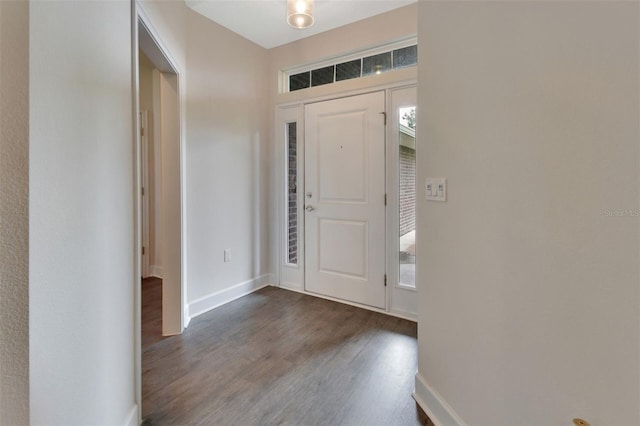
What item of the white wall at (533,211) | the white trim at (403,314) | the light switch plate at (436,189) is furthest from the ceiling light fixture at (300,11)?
the white trim at (403,314)

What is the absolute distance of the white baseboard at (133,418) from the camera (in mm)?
1270

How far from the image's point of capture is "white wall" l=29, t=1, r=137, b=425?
2.48 feet

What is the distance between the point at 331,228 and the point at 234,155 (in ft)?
3.81

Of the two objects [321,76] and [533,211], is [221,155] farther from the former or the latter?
[533,211]

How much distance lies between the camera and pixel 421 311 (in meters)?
1.52

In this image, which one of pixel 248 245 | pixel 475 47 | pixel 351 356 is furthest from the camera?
pixel 248 245

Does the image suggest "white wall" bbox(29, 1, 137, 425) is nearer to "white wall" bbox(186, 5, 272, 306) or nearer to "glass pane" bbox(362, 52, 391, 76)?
"white wall" bbox(186, 5, 272, 306)

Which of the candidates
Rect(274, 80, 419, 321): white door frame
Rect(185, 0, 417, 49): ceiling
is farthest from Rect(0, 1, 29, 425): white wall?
Rect(274, 80, 419, 321): white door frame

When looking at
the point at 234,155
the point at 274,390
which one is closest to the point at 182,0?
the point at 234,155

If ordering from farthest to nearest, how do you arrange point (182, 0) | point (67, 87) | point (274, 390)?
point (182, 0) → point (274, 390) → point (67, 87)

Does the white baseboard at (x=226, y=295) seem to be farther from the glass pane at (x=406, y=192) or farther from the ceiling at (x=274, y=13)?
the ceiling at (x=274, y=13)

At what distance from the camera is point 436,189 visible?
1.38 meters

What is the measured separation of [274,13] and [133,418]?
291cm

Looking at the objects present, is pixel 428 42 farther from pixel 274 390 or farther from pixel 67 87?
pixel 274 390
